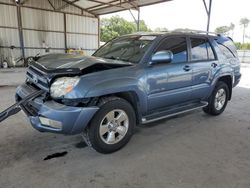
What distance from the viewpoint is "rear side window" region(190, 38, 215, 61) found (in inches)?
160

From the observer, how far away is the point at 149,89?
3.33 meters

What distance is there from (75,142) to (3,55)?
14.2 metres

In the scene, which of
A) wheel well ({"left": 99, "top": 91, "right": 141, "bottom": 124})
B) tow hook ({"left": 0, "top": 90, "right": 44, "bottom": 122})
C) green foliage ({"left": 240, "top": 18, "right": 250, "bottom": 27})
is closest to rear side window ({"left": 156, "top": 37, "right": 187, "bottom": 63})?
wheel well ({"left": 99, "top": 91, "right": 141, "bottom": 124})

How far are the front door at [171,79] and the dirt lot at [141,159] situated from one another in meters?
0.61

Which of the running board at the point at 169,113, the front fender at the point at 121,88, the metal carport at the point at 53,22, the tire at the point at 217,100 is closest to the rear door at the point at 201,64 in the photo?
the running board at the point at 169,113

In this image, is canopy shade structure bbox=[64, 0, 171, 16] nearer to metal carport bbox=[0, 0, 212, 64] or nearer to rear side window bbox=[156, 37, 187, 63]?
metal carport bbox=[0, 0, 212, 64]

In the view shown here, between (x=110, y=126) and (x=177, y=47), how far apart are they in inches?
71.8

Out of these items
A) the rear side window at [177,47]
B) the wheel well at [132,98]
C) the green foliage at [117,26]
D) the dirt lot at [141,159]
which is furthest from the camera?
the green foliage at [117,26]

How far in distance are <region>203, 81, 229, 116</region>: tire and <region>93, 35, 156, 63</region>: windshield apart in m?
2.03

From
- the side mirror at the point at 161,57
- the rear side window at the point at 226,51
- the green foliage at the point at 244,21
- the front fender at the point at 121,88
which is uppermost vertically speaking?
the green foliage at the point at 244,21

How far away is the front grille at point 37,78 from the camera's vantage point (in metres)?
2.90

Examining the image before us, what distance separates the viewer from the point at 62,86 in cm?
271

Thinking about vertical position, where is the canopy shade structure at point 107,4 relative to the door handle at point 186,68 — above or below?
above

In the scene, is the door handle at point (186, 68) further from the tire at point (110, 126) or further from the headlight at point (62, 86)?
the headlight at point (62, 86)
